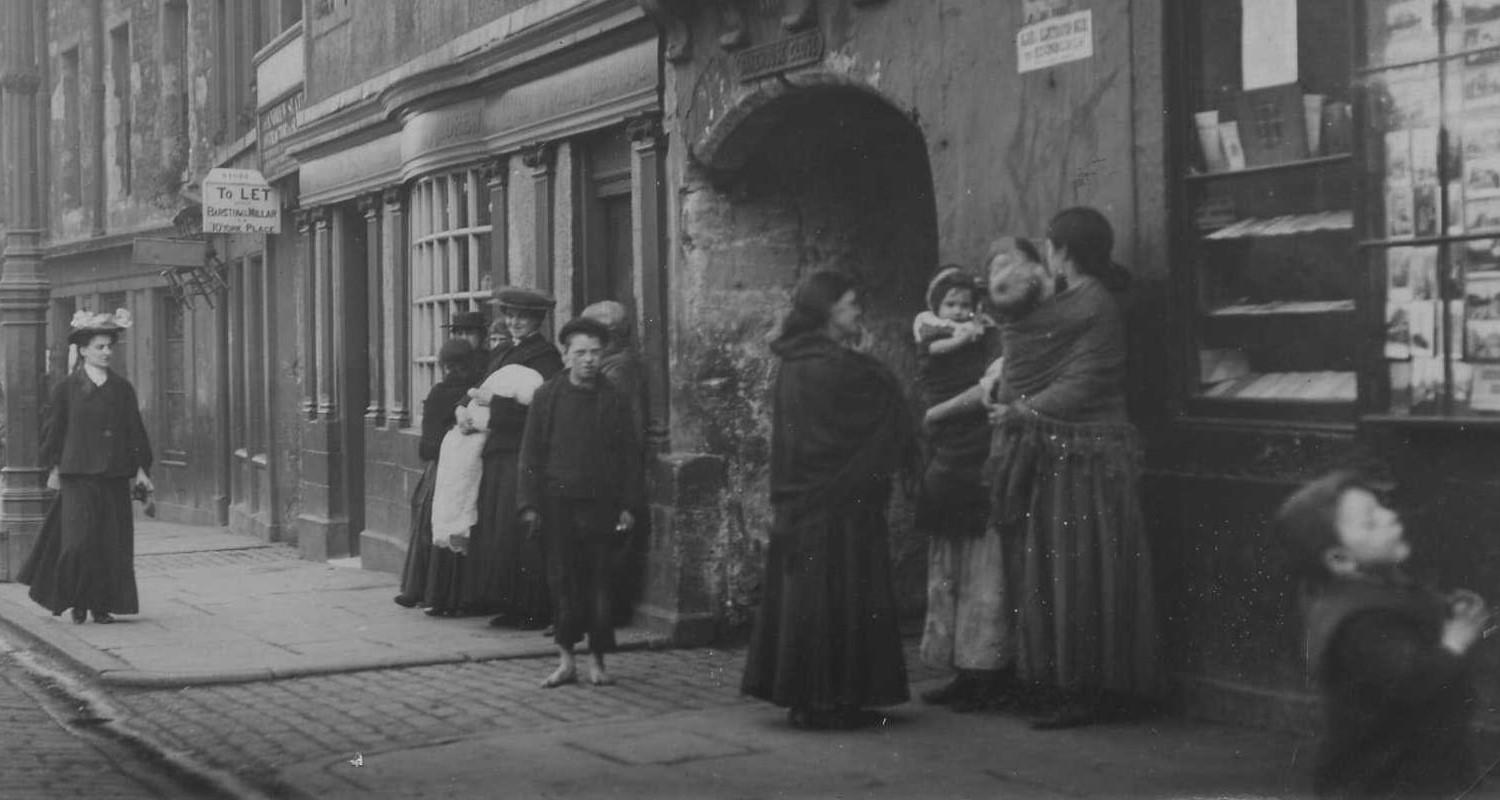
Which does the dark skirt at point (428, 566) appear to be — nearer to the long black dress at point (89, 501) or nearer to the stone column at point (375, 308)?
the long black dress at point (89, 501)

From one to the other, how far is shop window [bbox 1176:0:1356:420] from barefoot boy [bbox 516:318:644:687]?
2.77 metres

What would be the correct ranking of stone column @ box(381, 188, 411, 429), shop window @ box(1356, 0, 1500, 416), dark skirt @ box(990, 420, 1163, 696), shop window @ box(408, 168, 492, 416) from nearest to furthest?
shop window @ box(1356, 0, 1500, 416), dark skirt @ box(990, 420, 1163, 696), shop window @ box(408, 168, 492, 416), stone column @ box(381, 188, 411, 429)

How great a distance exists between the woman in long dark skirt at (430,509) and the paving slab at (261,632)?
14 cm

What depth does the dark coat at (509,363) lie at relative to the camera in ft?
37.9

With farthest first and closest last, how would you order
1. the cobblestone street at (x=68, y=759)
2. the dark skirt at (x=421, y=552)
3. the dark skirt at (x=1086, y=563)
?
the dark skirt at (x=421, y=552) < the dark skirt at (x=1086, y=563) < the cobblestone street at (x=68, y=759)

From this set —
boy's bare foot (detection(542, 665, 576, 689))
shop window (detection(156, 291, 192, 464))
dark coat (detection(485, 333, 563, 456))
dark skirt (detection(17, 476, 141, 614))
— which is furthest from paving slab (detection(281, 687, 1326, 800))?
shop window (detection(156, 291, 192, 464))

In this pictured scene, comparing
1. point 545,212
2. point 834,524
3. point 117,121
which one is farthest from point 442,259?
point 117,121

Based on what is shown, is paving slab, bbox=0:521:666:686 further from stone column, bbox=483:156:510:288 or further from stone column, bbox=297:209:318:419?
stone column, bbox=483:156:510:288

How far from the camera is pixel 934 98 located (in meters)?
8.92

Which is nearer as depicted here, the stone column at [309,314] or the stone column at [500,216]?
the stone column at [500,216]

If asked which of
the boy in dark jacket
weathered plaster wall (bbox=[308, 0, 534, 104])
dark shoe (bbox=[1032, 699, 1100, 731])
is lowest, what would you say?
dark shoe (bbox=[1032, 699, 1100, 731])

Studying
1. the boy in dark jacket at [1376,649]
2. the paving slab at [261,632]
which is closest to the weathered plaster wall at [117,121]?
the paving slab at [261,632]

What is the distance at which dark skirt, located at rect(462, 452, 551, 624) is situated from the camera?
1147cm

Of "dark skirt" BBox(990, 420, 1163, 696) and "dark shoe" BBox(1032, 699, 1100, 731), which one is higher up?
"dark skirt" BBox(990, 420, 1163, 696)
